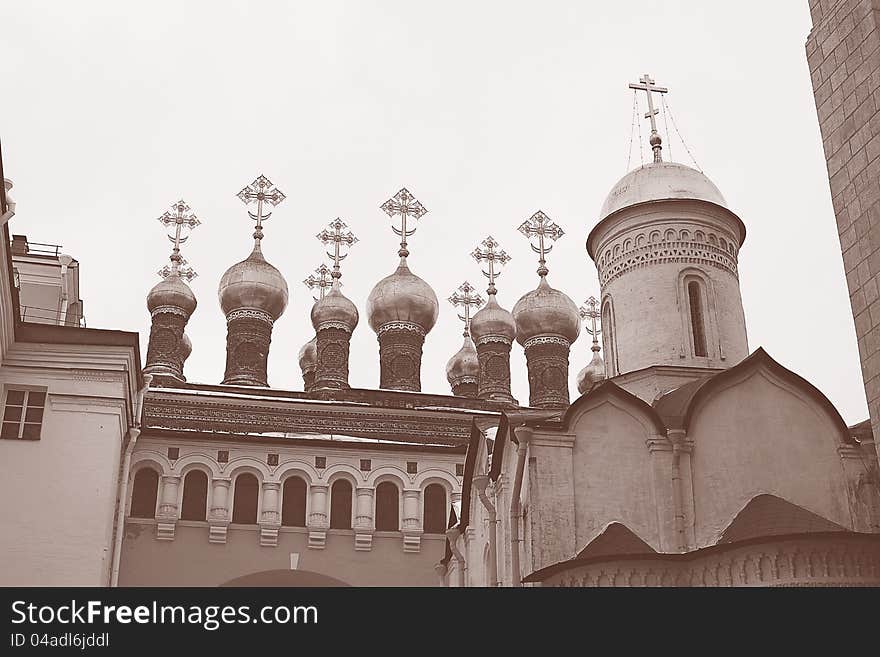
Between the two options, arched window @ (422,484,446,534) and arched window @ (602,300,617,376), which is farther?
arched window @ (422,484,446,534)

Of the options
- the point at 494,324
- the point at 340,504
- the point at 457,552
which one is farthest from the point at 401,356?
the point at 457,552

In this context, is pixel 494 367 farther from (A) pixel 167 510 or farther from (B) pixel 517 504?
(B) pixel 517 504

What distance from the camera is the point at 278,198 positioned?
92.4 feet

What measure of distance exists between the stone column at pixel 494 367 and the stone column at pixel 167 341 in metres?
7.48

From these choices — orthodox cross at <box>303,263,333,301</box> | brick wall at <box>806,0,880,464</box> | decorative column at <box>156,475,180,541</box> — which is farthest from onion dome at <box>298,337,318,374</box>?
brick wall at <box>806,0,880,464</box>

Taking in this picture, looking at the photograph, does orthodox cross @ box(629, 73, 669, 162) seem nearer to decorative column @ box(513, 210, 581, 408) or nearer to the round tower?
the round tower

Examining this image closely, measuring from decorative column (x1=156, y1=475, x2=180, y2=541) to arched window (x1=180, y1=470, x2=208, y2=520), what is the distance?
0.17m

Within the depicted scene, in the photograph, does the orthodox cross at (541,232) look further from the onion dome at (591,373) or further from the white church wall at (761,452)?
the white church wall at (761,452)

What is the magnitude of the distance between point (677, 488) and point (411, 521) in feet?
25.6

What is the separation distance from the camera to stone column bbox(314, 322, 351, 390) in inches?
1031

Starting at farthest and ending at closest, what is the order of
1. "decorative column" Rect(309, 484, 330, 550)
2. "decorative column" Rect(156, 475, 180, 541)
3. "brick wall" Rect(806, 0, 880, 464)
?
"decorative column" Rect(309, 484, 330, 550) → "decorative column" Rect(156, 475, 180, 541) → "brick wall" Rect(806, 0, 880, 464)

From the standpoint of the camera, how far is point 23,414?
1513 cm
